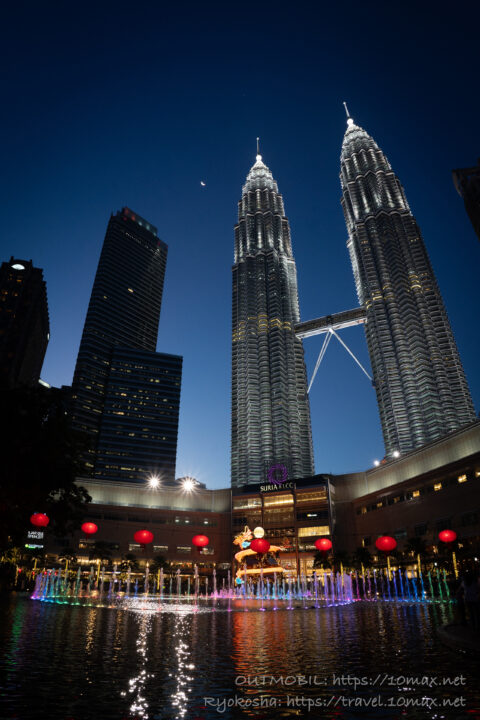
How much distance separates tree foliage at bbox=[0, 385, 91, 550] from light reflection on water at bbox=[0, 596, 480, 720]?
5.05 m

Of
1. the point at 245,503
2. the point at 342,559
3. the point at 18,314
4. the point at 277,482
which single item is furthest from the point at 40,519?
the point at 18,314

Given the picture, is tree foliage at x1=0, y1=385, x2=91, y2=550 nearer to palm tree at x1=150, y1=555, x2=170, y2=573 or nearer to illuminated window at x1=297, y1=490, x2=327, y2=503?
palm tree at x1=150, y1=555, x2=170, y2=573

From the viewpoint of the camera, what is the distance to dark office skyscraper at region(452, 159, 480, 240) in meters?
88.2

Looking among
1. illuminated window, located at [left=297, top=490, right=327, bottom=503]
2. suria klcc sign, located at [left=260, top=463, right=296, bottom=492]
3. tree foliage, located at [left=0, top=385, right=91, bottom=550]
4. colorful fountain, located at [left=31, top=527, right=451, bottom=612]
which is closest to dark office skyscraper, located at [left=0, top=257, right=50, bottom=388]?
colorful fountain, located at [left=31, top=527, right=451, bottom=612]

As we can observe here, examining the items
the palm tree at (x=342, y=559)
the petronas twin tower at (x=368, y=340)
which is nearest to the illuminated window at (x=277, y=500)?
the petronas twin tower at (x=368, y=340)

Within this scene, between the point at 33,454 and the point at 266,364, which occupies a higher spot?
the point at 266,364

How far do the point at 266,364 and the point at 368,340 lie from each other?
128ft

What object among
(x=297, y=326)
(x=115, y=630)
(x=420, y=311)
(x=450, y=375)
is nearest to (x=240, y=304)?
(x=297, y=326)

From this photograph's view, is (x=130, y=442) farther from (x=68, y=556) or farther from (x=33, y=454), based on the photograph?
(x=33, y=454)

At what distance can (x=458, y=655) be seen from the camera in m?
9.45

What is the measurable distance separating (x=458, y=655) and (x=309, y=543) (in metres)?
102

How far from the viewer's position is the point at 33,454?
682 inches

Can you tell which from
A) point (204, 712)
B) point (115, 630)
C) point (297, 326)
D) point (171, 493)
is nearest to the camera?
point (204, 712)

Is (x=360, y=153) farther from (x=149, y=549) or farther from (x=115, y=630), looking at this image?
(x=115, y=630)
